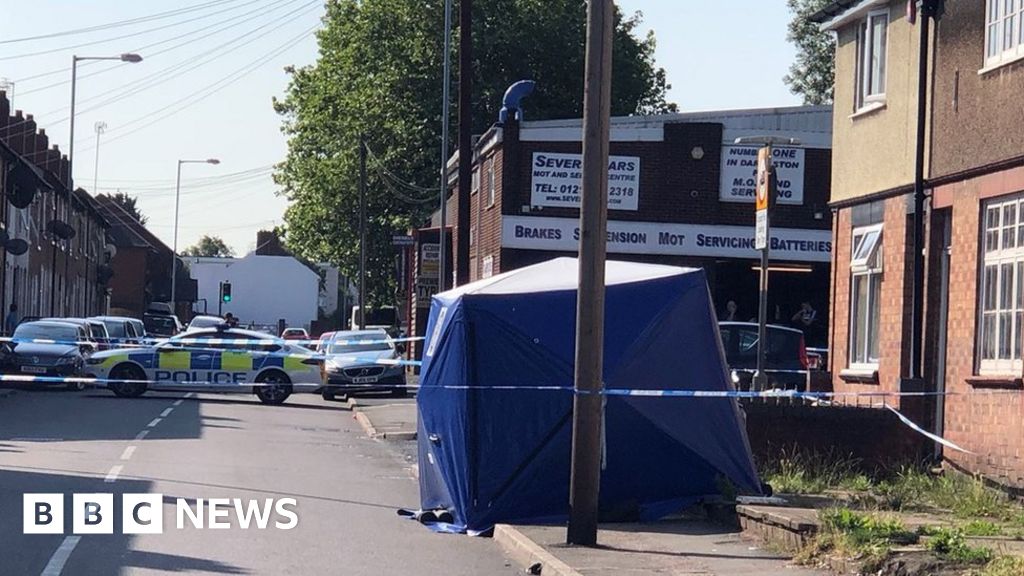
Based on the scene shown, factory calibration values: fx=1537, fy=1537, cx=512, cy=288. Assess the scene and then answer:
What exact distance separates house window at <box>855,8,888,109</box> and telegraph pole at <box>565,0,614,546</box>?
7.32 m

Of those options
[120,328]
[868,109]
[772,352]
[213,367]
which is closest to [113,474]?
[868,109]

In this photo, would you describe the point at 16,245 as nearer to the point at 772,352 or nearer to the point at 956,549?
the point at 772,352

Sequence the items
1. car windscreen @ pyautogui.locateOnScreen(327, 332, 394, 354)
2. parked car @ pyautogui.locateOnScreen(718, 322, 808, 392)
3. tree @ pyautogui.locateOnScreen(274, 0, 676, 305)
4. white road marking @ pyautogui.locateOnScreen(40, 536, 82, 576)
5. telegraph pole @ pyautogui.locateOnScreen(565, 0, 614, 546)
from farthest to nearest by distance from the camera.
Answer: tree @ pyautogui.locateOnScreen(274, 0, 676, 305)
car windscreen @ pyautogui.locateOnScreen(327, 332, 394, 354)
parked car @ pyautogui.locateOnScreen(718, 322, 808, 392)
telegraph pole @ pyautogui.locateOnScreen(565, 0, 614, 546)
white road marking @ pyautogui.locateOnScreen(40, 536, 82, 576)

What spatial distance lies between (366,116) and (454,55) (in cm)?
411

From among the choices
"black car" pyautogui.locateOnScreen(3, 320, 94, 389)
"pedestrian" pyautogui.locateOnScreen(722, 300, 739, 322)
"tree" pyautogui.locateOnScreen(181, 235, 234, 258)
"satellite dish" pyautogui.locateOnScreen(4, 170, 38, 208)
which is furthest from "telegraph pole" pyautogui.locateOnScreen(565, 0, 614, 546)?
"tree" pyautogui.locateOnScreen(181, 235, 234, 258)

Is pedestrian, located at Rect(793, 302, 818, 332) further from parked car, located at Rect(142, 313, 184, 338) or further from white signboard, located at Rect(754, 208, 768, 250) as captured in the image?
parked car, located at Rect(142, 313, 184, 338)

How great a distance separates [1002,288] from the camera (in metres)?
14.9

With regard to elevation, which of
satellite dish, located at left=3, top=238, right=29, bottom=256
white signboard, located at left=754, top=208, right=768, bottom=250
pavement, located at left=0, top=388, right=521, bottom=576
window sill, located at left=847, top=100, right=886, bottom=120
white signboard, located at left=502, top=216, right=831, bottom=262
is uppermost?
window sill, located at left=847, top=100, right=886, bottom=120

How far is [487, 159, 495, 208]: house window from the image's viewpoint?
123 ft

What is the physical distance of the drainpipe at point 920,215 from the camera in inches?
653

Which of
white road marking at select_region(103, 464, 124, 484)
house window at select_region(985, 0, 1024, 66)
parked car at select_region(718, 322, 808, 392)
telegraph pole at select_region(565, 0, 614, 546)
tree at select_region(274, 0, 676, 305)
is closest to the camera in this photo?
telegraph pole at select_region(565, 0, 614, 546)

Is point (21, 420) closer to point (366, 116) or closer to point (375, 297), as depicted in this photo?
point (366, 116)

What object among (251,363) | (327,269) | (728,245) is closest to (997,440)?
(251,363)

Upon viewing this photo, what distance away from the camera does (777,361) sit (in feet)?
85.1
